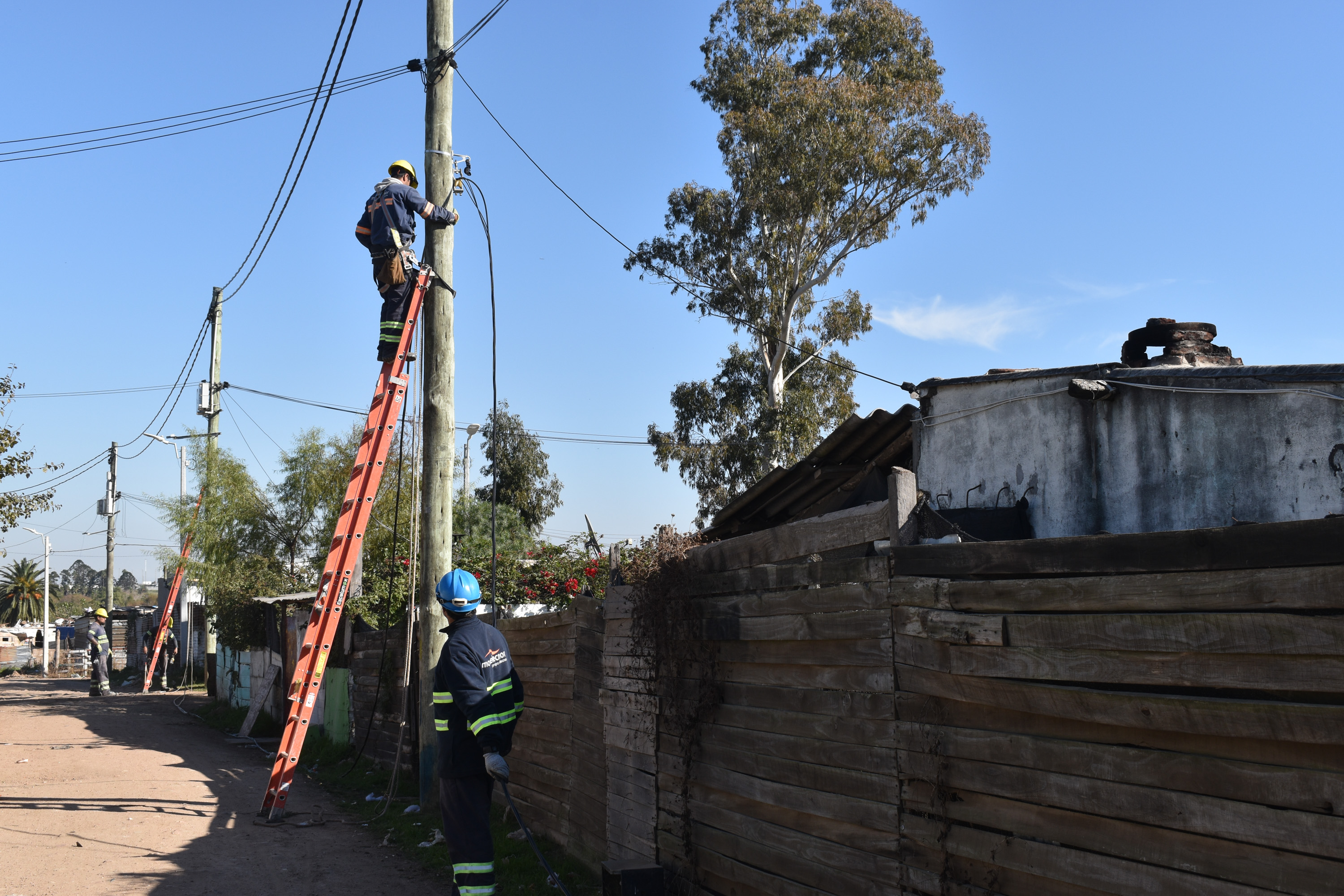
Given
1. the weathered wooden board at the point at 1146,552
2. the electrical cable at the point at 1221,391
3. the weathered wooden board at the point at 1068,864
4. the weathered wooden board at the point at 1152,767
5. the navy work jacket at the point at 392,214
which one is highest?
the navy work jacket at the point at 392,214

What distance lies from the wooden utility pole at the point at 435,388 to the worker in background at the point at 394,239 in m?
0.18

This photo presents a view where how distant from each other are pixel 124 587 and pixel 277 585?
462ft

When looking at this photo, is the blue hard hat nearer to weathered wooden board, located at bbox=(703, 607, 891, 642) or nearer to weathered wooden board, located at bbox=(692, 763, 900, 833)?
weathered wooden board, located at bbox=(703, 607, 891, 642)

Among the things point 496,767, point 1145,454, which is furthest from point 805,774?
point 1145,454

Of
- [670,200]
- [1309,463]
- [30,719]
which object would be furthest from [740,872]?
[670,200]

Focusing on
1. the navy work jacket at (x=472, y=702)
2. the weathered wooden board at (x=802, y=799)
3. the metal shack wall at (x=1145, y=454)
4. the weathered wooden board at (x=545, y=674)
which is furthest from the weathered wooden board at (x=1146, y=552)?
the weathered wooden board at (x=545, y=674)

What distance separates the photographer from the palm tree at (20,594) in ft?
244

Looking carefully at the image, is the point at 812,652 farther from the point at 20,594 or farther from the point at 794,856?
the point at 20,594

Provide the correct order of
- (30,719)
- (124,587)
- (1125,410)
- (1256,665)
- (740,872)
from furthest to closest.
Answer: (124,587) < (30,719) < (1125,410) < (740,872) < (1256,665)

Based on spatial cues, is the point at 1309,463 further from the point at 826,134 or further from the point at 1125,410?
the point at 826,134

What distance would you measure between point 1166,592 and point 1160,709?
35 centimetres

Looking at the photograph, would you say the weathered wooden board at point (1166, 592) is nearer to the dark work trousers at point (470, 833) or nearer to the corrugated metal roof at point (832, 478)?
the dark work trousers at point (470, 833)

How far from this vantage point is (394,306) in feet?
32.9

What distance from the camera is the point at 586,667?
7.49 meters
